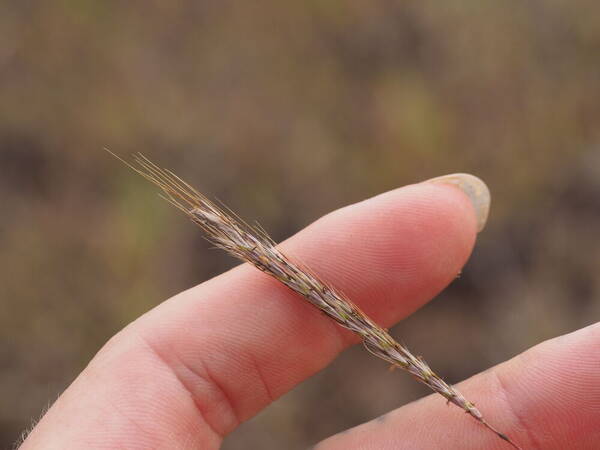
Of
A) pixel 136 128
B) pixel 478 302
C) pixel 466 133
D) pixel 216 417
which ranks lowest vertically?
pixel 478 302

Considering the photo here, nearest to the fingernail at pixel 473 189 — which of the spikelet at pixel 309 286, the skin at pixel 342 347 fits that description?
the skin at pixel 342 347

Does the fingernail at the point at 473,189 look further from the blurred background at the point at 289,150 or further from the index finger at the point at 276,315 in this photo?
the blurred background at the point at 289,150

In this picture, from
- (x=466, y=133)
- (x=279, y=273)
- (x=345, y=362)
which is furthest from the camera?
(x=466, y=133)

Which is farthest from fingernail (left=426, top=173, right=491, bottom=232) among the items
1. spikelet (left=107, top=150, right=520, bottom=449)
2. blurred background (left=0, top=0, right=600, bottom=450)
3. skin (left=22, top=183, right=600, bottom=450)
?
blurred background (left=0, top=0, right=600, bottom=450)

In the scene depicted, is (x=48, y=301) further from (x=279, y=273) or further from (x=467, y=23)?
(x=467, y=23)

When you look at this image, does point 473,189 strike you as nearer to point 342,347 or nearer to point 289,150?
point 342,347

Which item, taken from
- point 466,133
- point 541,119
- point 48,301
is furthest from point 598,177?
point 48,301

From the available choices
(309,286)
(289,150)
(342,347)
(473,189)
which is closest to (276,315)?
(309,286)

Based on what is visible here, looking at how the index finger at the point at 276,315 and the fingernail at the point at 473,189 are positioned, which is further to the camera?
the fingernail at the point at 473,189
